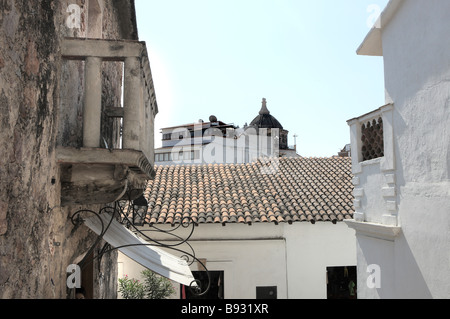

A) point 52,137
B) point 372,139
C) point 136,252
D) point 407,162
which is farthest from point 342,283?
point 52,137

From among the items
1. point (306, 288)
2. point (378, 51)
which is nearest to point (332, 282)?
point (306, 288)

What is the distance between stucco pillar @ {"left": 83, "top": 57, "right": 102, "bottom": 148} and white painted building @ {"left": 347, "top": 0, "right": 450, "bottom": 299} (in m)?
4.10

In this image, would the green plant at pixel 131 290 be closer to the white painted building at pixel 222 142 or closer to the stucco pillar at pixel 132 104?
the stucco pillar at pixel 132 104

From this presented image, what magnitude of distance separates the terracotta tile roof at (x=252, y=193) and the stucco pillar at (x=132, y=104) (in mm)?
6764

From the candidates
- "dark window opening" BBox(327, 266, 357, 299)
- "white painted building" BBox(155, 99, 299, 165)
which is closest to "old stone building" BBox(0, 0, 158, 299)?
"dark window opening" BBox(327, 266, 357, 299)

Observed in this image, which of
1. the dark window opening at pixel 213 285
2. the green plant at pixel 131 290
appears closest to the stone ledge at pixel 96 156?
the green plant at pixel 131 290

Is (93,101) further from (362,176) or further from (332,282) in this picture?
(332,282)

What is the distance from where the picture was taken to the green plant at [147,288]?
9.79 m

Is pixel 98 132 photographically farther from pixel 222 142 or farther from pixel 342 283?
pixel 222 142

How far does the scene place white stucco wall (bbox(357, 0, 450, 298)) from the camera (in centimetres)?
491

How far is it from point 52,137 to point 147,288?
7.89 m

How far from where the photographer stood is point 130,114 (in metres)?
3.50

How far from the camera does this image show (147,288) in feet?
33.2

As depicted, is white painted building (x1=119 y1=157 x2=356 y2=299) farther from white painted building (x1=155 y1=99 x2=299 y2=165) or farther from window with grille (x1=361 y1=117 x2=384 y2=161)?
white painted building (x1=155 y1=99 x2=299 y2=165)
